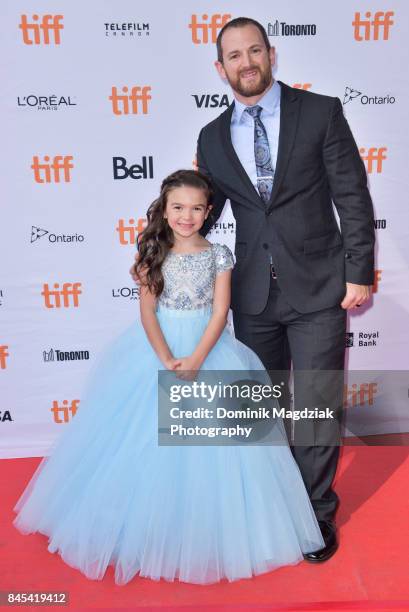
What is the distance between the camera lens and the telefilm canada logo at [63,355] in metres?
3.62

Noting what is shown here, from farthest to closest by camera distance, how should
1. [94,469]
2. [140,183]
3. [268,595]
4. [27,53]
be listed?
[140,183], [27,53], [94,469], [268,595]

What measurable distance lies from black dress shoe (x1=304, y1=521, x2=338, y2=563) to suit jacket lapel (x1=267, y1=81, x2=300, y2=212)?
141cm

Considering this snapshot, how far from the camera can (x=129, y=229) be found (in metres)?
3.46

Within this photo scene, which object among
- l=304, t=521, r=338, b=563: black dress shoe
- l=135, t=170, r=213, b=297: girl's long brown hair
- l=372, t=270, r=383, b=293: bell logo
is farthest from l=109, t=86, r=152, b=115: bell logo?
l=304, t=521, r=338, b=563: black dress shoe

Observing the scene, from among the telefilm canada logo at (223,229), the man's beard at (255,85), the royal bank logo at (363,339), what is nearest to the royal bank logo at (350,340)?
the royal bank logo at (363,339)

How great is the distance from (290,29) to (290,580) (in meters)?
2.75

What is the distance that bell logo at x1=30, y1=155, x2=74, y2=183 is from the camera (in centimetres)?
331

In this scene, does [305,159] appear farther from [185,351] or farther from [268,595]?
[268,595]

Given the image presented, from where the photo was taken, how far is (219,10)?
320 cm

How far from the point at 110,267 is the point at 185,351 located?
1.18 meters

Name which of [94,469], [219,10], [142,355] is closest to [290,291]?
[142,355]

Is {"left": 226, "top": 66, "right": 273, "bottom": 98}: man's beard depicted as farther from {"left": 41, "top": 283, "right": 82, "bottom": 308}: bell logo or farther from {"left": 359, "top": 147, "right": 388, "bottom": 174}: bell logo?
{"left": 41, "top": 283, "right": 82, "bottom": 308}: bell logo

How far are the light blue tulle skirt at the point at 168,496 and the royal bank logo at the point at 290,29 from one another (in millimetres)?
1698

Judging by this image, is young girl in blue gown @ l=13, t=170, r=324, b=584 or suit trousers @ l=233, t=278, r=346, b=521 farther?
suit trousers @ l=233, t=278, r=346, b=521
